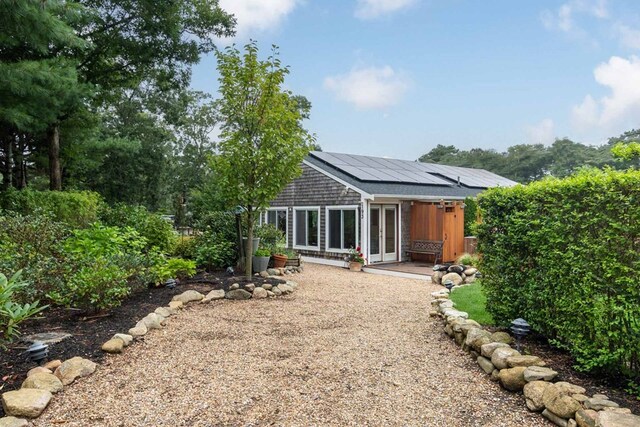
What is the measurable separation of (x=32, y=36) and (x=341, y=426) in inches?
294

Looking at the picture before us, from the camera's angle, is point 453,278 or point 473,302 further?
point 453,278

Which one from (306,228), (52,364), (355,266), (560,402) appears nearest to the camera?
(560,402)

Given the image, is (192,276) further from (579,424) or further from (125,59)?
(125,59)

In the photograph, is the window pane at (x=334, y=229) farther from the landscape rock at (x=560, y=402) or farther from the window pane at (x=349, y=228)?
the landscape rock at (x=560, y=402)

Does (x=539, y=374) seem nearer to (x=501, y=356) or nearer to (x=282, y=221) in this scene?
(x=501, y=356)

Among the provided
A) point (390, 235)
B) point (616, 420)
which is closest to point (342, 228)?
point (390, 235)

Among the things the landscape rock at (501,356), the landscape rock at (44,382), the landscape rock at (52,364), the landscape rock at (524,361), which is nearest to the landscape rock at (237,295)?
the landscape rock at (52,364)

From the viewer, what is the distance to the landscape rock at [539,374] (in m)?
3.21

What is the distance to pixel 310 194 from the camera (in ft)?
45.7

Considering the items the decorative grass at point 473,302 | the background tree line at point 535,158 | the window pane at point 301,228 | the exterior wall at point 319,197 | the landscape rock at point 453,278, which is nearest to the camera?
the decorative grass at point 473,302

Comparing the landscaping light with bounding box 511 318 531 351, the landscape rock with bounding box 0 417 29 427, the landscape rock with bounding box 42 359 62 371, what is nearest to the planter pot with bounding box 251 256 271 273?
the landscape rock with bounding box 42 359 62 371

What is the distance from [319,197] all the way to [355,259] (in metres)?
2.64

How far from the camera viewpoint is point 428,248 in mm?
12859

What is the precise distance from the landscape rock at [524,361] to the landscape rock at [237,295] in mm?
4669
